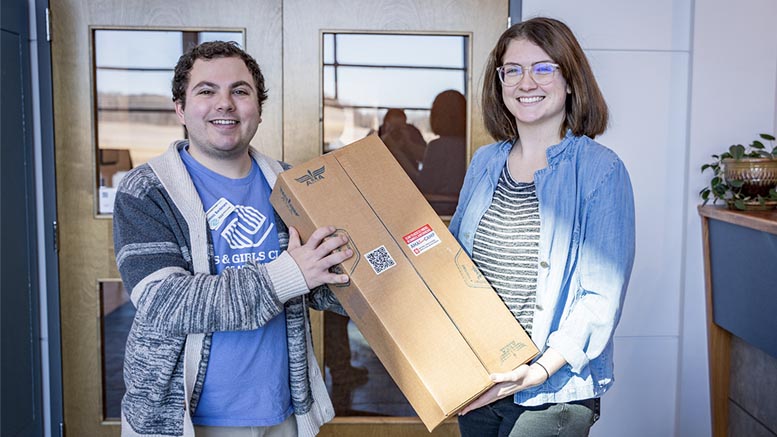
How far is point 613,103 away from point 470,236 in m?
1.16

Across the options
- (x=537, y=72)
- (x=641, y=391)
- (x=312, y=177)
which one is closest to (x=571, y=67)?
(x=537, y=72)

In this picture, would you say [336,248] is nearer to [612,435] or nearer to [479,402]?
[479,402]

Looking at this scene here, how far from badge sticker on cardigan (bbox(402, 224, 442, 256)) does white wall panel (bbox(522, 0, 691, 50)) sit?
1237 millimetres

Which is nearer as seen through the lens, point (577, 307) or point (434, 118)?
point (577, 307)

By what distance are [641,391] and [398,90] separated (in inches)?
54.5

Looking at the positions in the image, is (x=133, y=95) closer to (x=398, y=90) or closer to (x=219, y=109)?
(x=398, y=90)

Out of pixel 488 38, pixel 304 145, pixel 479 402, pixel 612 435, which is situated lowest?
pixel 612 435

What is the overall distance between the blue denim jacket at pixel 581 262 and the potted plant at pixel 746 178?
104 centimetres

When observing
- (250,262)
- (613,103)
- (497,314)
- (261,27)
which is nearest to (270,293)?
(250,262)

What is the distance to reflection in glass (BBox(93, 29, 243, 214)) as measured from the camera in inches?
95.3

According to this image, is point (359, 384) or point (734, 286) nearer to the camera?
point (734, 286)

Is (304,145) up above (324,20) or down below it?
below

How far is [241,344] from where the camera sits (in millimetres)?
1439

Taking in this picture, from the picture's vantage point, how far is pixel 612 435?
2.52 m
